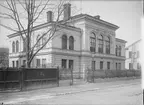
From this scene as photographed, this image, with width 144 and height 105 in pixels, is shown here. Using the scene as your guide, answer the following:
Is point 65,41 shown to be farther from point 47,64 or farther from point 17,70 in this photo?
point 17,70

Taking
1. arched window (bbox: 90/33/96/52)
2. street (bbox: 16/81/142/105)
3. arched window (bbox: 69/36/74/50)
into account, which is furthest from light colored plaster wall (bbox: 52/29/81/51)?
street (bbox: 16/81/142/105)

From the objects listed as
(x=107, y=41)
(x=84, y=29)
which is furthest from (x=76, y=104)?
(x=107, y=41)

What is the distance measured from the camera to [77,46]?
29.1 meters

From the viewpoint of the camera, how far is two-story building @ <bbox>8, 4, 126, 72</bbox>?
83.7 ft

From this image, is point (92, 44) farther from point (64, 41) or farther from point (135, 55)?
point (135, 55)

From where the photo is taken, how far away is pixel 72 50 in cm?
2772

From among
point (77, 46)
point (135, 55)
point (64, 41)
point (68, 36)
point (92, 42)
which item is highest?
point (68, 36)

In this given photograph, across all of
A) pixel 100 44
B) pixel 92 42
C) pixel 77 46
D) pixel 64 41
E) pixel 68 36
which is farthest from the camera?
pixel 100 44

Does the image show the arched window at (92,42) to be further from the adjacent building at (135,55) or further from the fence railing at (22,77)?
the fence railing at (22,77)

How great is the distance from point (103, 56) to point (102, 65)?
1.90 m

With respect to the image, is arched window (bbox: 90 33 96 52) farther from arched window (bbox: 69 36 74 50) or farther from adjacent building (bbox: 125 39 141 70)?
adjacent building (bbox: 125 39 141 70)

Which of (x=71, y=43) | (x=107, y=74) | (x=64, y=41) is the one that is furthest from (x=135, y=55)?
(x=71, y=43)

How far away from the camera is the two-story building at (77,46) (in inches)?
1005

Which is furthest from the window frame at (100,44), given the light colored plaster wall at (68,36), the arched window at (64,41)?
the arched window at (64,41)
